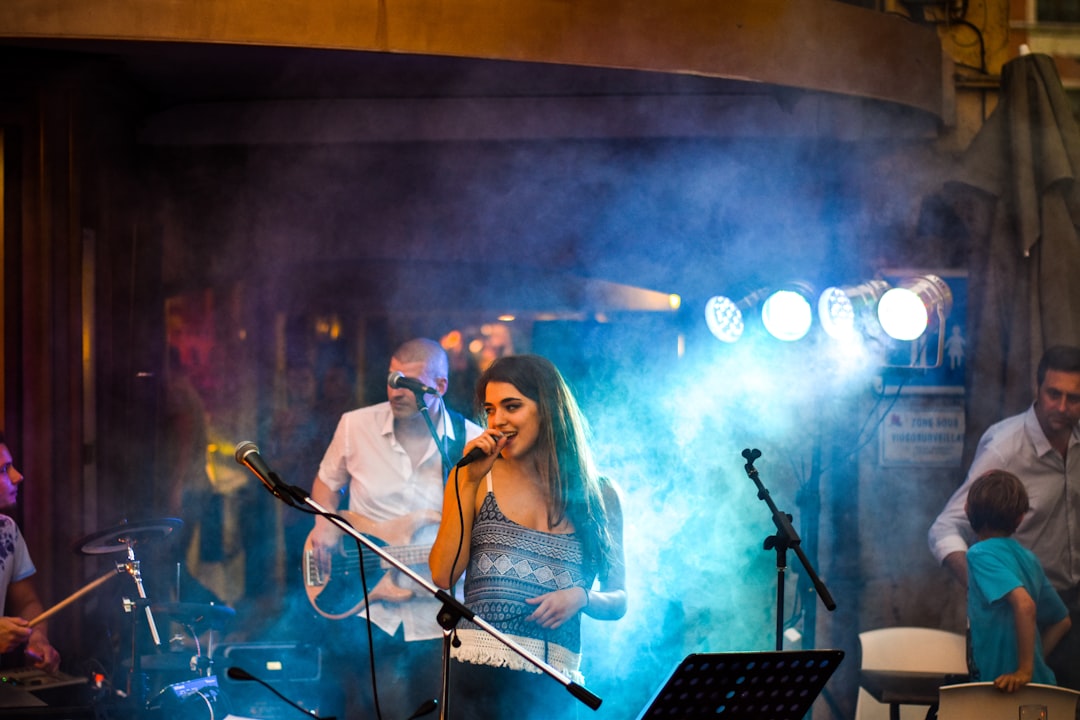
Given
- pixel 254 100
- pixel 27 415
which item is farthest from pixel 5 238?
pixel 254 100

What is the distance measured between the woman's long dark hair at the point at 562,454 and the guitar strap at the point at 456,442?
985 millimetres

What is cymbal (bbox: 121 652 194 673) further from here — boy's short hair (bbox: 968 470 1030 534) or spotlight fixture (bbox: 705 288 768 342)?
boy's short hair (bbox: 968 470 1030 534)

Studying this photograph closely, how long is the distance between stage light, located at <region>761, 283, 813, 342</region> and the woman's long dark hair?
1.33 m

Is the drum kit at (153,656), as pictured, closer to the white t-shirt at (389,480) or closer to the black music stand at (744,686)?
the white t-shirt at (389,480)

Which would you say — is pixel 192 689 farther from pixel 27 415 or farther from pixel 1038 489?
pixel 1038 489

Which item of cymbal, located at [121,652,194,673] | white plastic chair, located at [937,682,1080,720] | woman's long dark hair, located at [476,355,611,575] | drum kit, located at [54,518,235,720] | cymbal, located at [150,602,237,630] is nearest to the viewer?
woman's long dark hair, located at [476,355,611,575]

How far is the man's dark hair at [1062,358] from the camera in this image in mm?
4961

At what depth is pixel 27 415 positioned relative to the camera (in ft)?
15.0

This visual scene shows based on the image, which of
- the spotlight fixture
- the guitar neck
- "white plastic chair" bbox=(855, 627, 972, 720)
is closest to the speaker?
the guitar neck

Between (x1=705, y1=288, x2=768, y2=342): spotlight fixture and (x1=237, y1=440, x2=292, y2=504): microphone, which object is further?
(x1=705, y1=288, x2=768, y2=342): spotlight fixture

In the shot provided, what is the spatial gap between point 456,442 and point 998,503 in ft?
8.87

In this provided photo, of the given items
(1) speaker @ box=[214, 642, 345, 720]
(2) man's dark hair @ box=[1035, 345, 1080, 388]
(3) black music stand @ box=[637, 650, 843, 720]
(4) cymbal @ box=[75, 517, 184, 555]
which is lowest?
(1) speaker @ box=[214, 642, 345, 720]

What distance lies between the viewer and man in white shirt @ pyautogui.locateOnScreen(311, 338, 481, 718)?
4953mm

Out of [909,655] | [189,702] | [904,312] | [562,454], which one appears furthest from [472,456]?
[909,655]
